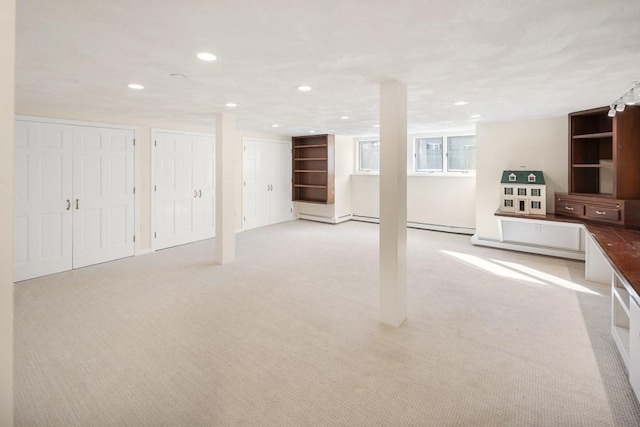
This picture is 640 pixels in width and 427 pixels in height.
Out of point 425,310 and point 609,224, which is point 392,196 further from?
point 609,224

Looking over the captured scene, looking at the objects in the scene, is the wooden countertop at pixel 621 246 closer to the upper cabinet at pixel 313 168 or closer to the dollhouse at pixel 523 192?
the dollhouse at pixel 523 192

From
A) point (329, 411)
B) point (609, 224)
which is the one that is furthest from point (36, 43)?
point (609, 224)

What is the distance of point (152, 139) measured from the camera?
5605mm

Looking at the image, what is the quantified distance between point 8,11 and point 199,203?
598 centimetres

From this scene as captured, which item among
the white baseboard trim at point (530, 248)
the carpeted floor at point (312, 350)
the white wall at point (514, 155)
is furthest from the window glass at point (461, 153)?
the carpeted floor at point (312, 350)

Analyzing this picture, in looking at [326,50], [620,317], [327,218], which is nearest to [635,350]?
[620,317]

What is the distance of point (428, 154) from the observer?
7676mm

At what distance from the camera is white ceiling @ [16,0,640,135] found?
1720 mm

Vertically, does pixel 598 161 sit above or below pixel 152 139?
below

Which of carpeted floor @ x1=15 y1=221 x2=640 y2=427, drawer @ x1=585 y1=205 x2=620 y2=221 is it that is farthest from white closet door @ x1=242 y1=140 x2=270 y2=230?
drawer @ x1=585 y1=205 x2=620 y2=221

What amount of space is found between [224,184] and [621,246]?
4524 mm

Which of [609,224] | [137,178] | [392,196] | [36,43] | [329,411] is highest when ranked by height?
[36,43]

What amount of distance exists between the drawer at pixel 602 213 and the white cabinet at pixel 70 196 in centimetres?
667

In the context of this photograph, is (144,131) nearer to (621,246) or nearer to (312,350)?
(312,350)
